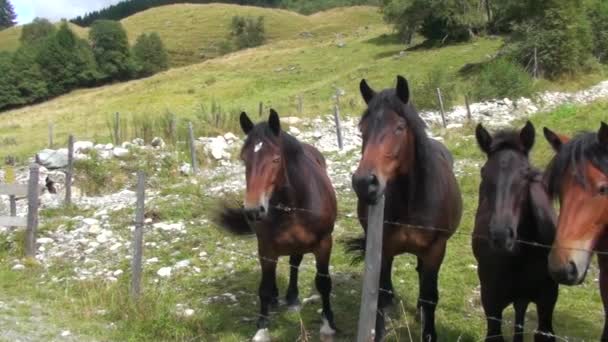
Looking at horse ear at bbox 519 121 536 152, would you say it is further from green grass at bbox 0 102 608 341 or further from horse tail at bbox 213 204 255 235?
horse tail at bbox 213 204 255 235

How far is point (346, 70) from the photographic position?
35.5 m

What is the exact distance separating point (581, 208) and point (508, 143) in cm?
97

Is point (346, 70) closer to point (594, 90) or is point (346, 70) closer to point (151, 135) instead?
point (594, 90)

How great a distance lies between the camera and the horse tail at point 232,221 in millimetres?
6672

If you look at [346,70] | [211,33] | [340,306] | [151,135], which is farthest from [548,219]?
[211,33]

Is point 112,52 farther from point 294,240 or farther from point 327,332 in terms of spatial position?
point 327,332

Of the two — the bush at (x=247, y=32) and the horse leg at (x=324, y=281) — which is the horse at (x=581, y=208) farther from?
the bush at (x=247, y=32)

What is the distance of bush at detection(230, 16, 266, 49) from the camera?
Answer: 72812 mm

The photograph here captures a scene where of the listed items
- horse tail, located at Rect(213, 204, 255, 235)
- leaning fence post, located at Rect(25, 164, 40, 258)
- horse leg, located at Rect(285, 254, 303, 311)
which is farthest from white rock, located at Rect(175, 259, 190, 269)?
leaning fence post, located at Rect(25, 164, 40, 258)

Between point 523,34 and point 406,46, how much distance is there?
16109 millimetres

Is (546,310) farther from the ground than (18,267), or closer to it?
farther from the ground

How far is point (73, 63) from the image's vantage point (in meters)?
59.0

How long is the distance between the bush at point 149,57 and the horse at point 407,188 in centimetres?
6374

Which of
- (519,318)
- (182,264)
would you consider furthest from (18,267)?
(519,318)
